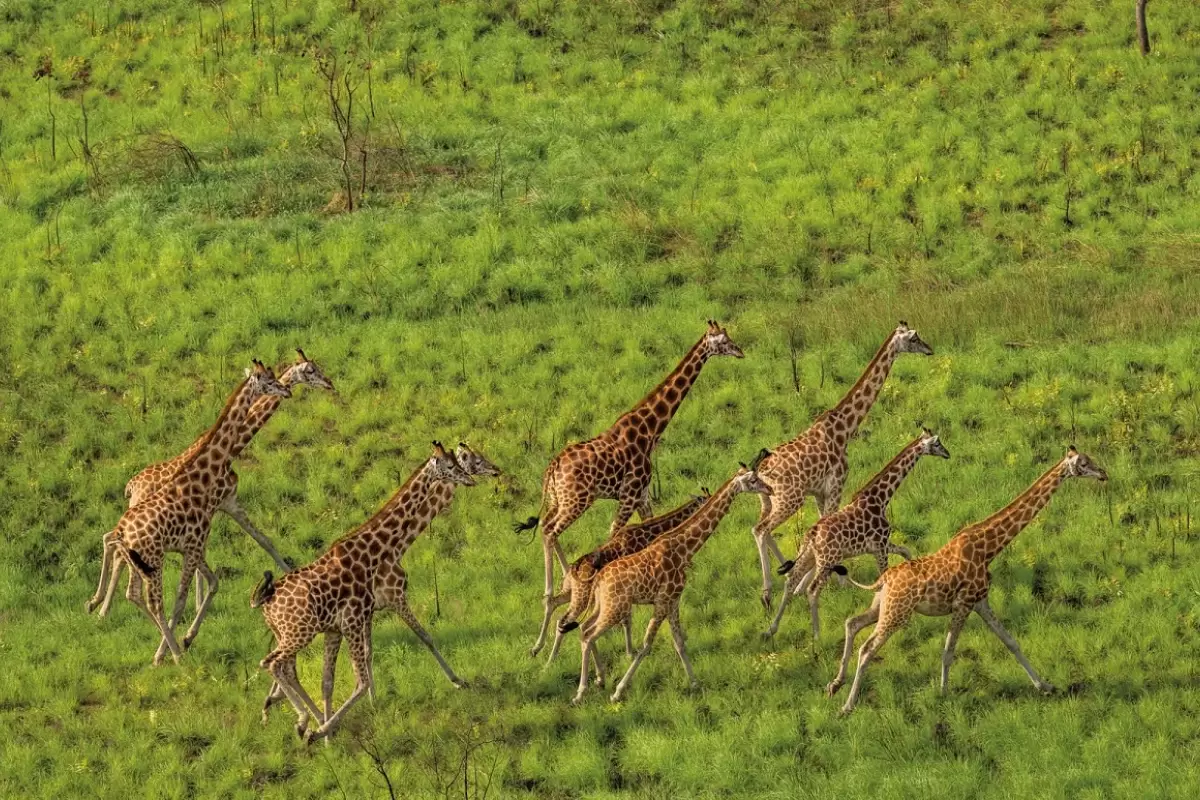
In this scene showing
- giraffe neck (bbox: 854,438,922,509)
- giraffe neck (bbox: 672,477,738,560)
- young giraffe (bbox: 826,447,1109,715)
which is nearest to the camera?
young giraffe (bbox: 826,447,1109,715)

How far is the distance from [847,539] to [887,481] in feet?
3.16

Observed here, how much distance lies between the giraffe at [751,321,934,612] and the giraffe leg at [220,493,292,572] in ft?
20.5

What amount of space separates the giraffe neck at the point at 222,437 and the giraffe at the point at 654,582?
554 centimetres

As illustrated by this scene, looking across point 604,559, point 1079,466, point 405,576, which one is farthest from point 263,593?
point 1079,466

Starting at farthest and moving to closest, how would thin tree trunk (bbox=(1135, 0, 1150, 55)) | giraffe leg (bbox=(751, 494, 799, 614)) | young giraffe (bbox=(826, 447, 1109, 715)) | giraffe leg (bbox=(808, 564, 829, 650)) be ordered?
1. thin tree trunk (bbox=(1135, 0, 1150, 55))
2. giraffe leg (bbox=(751, 494, 799, 614))
3. giraffe leg (bbox=(808, 564, 829, 650))
4. young giraffe (bbox=(826, 447, 1109, 715))

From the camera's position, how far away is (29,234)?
116ft

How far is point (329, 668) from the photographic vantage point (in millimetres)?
20641

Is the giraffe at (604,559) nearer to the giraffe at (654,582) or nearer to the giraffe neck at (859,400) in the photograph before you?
the giraffe at (654,582)

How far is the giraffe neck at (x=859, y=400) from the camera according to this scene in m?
23.5

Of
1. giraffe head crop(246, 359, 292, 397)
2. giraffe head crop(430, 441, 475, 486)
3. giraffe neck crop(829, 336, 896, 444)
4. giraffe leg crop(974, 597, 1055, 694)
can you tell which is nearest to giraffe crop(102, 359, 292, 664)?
giraffe head crop(246, 359, 292, 397)

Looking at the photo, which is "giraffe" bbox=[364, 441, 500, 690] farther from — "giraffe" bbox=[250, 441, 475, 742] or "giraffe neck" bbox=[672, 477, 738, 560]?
"giraffe neck" bbox=[672, 477, 738, 560]

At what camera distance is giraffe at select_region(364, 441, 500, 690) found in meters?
21.2

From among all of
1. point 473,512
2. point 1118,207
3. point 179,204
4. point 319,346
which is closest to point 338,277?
point 319,346

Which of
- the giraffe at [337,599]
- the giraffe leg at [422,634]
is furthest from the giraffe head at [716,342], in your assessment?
the giraffe leg at [422,634]
